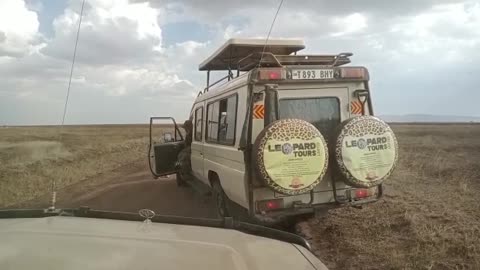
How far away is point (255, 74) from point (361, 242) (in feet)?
8.55

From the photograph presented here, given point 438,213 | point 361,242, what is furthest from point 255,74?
point 438,213

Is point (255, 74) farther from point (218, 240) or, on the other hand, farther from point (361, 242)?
point (218, 240)

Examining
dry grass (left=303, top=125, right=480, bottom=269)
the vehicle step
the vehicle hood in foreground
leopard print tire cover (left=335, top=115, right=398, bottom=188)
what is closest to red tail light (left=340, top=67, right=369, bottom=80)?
leopard print tire cover (left=335, top=115, right=398, bottom=188)

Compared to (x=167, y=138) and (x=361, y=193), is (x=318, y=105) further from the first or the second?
(x=167, y=138)

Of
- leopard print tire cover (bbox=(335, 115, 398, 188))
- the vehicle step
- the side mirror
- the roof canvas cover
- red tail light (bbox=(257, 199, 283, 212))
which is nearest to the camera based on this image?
leopard print tire cover (bbox=(335, 115, 398, 188))

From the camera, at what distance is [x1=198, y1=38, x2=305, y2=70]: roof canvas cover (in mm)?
7957

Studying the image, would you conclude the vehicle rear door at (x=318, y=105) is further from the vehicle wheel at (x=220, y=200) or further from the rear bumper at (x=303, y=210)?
the vehicle wheel at (x=220, y=200)

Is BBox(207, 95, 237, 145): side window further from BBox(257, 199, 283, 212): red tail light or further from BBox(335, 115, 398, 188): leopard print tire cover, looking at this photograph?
BBox(335, 115, 398, 188): leopard print tire cover

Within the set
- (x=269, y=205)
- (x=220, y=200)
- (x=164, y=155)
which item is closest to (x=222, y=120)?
(x=220, y=200)

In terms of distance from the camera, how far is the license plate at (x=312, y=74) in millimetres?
6305

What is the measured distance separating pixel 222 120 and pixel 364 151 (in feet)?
8.34

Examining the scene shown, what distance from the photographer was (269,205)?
6109 millimetres

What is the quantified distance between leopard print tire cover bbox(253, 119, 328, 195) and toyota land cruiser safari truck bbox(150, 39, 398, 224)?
0.04ft

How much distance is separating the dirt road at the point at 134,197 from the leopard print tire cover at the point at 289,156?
332 cm
